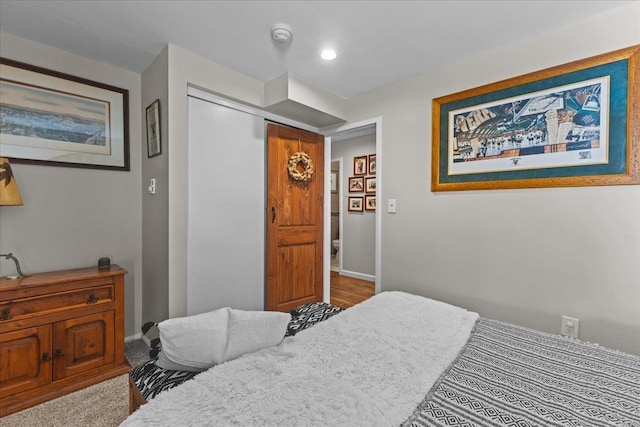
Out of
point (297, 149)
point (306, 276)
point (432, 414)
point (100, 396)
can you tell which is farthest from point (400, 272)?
point (100, 396)

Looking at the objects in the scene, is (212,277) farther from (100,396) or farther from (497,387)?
(497,387)

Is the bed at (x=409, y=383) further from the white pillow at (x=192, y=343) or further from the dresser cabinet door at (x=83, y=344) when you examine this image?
the dresser cabinet door at (x=83, y=344)

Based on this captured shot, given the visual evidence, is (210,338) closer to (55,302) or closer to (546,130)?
(55,302)

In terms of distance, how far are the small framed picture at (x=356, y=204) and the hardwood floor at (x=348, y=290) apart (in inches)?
47.8

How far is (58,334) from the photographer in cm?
187

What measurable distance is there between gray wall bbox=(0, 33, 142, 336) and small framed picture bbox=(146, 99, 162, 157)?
0.25 m

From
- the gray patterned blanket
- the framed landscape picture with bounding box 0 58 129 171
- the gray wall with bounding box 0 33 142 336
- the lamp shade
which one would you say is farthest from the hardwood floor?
the lamp shade

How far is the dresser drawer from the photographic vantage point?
5.63ft

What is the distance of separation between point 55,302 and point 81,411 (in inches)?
26.8

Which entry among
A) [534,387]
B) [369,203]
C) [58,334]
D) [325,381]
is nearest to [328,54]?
[325,381]

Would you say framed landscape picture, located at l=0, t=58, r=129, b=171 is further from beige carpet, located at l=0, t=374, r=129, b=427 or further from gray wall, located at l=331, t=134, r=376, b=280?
gray wall, located at l=331, t=134, r=376, b=280

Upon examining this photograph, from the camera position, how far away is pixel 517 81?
2043 millimetres

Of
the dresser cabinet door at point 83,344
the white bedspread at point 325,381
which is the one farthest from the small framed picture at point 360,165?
the dresser cabinet door at point 83,344

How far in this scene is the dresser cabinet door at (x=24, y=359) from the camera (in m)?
1.69
